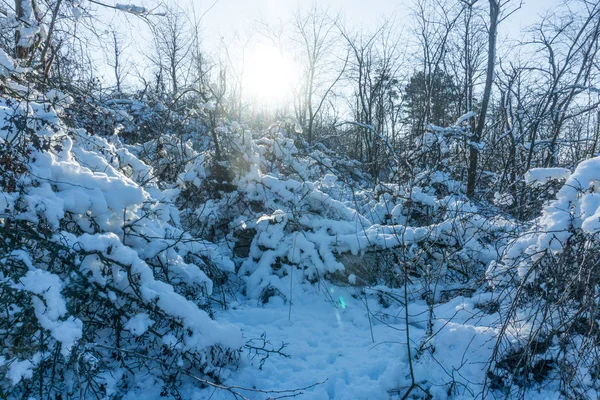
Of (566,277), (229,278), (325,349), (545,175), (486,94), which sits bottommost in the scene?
(325,349)

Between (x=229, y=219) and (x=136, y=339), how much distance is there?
255 cm

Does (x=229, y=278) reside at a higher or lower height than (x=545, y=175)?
lower

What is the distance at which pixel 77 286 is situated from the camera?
96.2 inches

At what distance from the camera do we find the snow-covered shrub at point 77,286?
7.00 ft

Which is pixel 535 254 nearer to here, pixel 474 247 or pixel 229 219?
pixel 474 247

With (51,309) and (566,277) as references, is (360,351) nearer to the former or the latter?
(566,277)

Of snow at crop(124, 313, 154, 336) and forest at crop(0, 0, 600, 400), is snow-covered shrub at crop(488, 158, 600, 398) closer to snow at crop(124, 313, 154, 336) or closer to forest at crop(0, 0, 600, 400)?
forest at crop(0, 0, 600, 400)

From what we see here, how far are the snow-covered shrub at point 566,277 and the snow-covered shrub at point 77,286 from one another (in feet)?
6.60

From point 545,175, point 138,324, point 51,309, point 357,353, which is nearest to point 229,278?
point 357,353

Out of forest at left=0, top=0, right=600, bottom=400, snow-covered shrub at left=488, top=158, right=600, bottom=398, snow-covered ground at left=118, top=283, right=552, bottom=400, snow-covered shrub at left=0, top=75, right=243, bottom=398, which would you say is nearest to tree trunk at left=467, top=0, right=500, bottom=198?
forest at left=0, top=0, right=600, bottom=400

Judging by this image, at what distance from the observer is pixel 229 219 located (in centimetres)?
530

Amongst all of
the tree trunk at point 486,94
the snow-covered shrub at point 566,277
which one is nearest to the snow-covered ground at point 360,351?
the snow-covered shrub at point 566,277

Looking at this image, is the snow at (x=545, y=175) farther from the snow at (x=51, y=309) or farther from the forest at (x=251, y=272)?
the snow at (x=51, y=309)

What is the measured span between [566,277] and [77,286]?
9.44 ft
